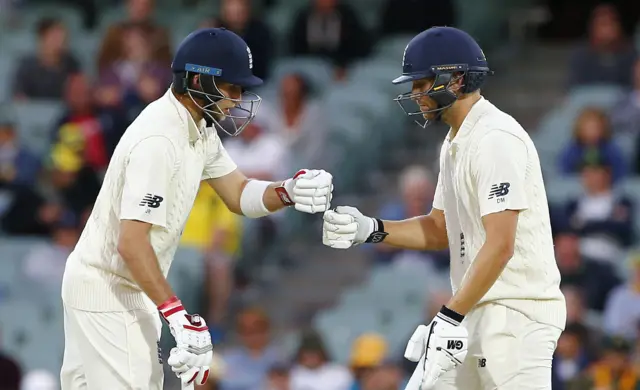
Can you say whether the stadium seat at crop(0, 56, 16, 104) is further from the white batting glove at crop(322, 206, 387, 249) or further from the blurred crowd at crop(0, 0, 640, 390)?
the white batting glove at crop(322, 206, 387, 249)

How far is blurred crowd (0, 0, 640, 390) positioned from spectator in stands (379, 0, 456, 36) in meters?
0.01

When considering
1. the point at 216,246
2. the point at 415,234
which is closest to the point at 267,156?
the point at 216,246

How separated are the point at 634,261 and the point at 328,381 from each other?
7.69ft

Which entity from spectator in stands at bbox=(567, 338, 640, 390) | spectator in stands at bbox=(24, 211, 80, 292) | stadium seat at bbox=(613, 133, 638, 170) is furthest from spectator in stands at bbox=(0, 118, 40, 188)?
spectator in stands at bbox=(567, 338, 640, 390)

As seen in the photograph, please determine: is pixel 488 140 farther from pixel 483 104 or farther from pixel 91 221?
pixel 91 221

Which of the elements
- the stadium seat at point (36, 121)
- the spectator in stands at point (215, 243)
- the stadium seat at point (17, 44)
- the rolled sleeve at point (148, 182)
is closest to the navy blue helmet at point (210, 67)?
the rolled sleeve at point (148, 182)

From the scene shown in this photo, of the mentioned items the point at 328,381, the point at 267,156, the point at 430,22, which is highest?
the point at 430,22

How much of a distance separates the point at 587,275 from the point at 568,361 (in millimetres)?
914

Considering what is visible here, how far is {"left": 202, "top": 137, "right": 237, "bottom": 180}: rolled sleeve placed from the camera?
6.59 m

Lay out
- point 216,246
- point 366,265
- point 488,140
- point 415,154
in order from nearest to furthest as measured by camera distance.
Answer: point 488,140 → point 216,246 → point 366,265 → point 415,154

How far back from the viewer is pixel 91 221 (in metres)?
6.26

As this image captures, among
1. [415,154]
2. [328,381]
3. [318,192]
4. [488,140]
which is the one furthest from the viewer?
[415,154]

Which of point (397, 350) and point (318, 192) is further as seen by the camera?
point (397, 350)

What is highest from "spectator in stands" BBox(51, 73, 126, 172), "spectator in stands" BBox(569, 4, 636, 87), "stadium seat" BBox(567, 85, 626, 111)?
"spectator in stands" BBox(569, 4, 636, 87)
